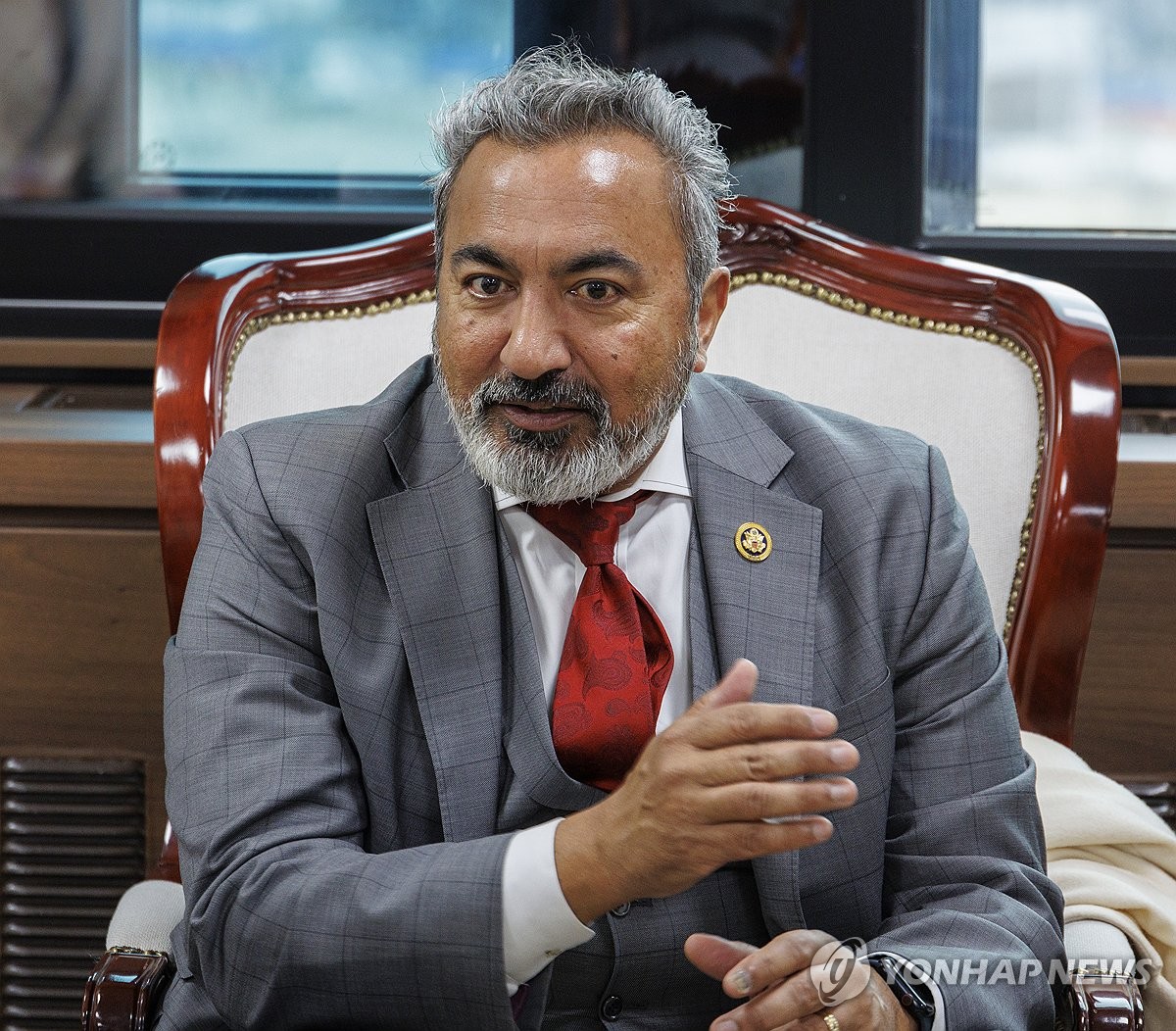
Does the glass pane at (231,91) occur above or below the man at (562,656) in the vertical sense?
above

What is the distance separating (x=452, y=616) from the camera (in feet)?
4.71

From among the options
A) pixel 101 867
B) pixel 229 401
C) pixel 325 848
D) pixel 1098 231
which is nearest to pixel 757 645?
pixel 325 848

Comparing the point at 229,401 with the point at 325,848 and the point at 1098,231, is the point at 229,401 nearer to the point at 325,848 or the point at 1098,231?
the point at 325,848

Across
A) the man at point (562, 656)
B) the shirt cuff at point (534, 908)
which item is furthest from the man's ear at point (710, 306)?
the shirt cuff at point (534, 908)

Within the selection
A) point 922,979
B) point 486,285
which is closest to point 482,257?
point 486,285

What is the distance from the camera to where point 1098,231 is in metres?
2.49

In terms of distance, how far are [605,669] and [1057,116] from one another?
5.15 feet

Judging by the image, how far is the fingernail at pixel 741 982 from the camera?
1203 mm

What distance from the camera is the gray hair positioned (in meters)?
1.42

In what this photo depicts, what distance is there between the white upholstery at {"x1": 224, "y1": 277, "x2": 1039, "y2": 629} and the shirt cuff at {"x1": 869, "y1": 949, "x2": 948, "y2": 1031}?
0.59 metres

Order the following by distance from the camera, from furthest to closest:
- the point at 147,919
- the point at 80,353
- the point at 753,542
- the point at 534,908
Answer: the point at 80,353 → the point at 753,542 → the point at 147,919 → the point at 534,908

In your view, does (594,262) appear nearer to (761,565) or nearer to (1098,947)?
(761,565)

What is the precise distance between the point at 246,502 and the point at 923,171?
1482mm

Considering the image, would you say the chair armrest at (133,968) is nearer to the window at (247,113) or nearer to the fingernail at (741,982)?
the fingernail at (741,982)
